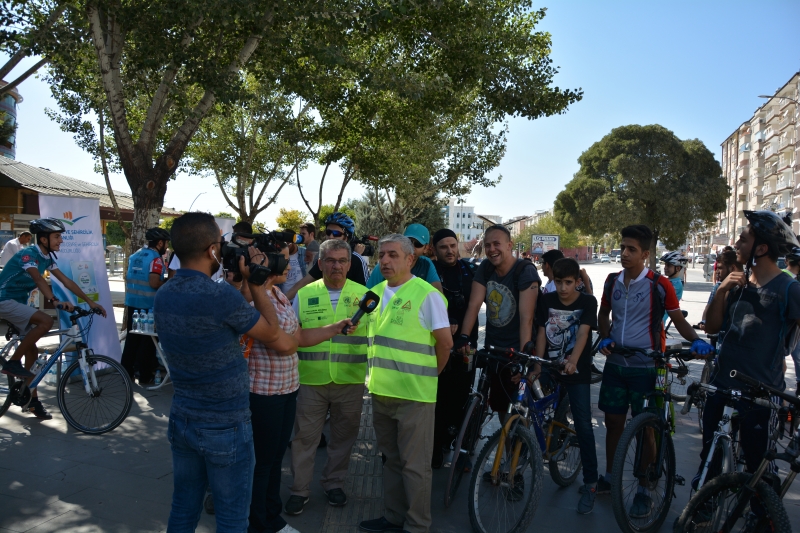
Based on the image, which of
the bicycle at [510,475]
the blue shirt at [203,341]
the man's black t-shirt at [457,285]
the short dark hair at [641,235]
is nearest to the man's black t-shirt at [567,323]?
the short dark hair at [641,235]

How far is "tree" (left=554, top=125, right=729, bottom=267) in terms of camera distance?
3831 centimetres

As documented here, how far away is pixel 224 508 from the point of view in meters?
2.86

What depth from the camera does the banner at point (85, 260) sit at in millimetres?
7699

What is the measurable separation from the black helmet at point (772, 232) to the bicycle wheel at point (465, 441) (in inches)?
83.8

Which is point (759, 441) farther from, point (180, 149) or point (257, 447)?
point (180, 149)

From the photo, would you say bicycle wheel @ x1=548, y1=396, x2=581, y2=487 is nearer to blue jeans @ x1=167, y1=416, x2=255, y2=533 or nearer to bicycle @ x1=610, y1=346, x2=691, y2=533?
bicycle @ x1=610, y1=346, x2=691, y2=533

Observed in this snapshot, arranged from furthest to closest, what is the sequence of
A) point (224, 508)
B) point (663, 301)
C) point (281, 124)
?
point (281, 124), point (663, 301), point (224, 508)

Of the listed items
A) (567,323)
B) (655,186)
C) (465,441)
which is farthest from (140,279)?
(655,186)

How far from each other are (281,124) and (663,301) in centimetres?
1489

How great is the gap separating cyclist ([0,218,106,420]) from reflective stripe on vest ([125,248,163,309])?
1.17 m

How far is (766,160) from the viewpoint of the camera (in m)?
77.0

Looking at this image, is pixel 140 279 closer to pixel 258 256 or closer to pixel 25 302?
pixel 25 302

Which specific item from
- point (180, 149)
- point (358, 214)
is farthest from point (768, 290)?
point (358, 214)

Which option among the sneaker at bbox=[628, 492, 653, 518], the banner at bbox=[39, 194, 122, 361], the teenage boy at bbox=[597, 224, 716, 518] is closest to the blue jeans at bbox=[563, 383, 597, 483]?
the teenage boy at bbox=[597, 224, 716, 518]
